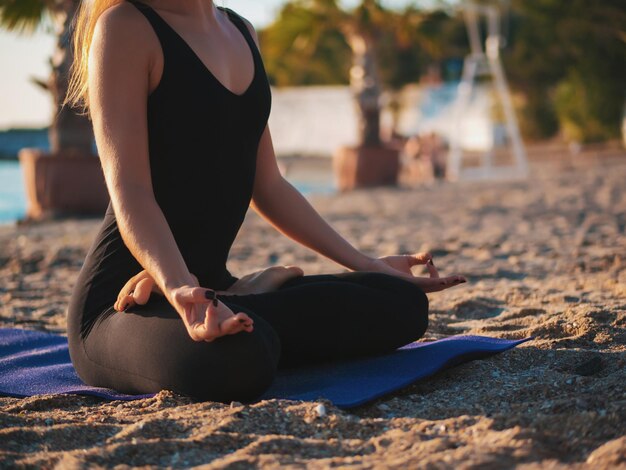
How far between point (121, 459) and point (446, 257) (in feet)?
12.0

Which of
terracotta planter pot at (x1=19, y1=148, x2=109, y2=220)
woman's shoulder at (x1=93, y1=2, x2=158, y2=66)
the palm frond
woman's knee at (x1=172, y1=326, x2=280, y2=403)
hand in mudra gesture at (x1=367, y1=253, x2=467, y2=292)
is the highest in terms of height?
the palm frond

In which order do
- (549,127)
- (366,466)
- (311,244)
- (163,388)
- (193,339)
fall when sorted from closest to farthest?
(366,466) → (193,339) → (163,388) → (311,244) → (549,127)

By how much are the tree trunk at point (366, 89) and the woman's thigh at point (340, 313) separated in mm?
11635

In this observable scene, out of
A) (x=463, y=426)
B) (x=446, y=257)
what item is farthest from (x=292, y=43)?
(x=463, y=426)

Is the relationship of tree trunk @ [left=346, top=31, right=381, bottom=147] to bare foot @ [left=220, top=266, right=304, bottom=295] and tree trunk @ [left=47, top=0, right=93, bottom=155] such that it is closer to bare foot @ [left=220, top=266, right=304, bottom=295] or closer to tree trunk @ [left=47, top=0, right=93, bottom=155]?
tree trunk @ [left=47, top=0, right=93, bottom=155]

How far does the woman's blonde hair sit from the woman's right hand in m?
0.72

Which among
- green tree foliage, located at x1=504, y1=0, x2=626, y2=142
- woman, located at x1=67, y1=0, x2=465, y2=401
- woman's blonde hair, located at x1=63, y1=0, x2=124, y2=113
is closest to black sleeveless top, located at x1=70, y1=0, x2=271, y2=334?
woman, located at x1=67, y1=0, x2=465, y2=401

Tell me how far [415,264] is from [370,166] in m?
11.2

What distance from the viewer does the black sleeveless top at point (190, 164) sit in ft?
7.81

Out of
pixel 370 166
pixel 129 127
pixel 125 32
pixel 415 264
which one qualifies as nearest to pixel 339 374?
pixel 415 264

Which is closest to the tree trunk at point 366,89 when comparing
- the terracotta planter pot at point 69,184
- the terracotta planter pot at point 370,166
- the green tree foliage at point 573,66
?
the terracotta planter pot at point 370,166

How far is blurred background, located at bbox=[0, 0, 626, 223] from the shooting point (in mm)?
13797

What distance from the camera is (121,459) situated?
1875mm

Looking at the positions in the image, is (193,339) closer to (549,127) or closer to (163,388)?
Result: (163,388)
